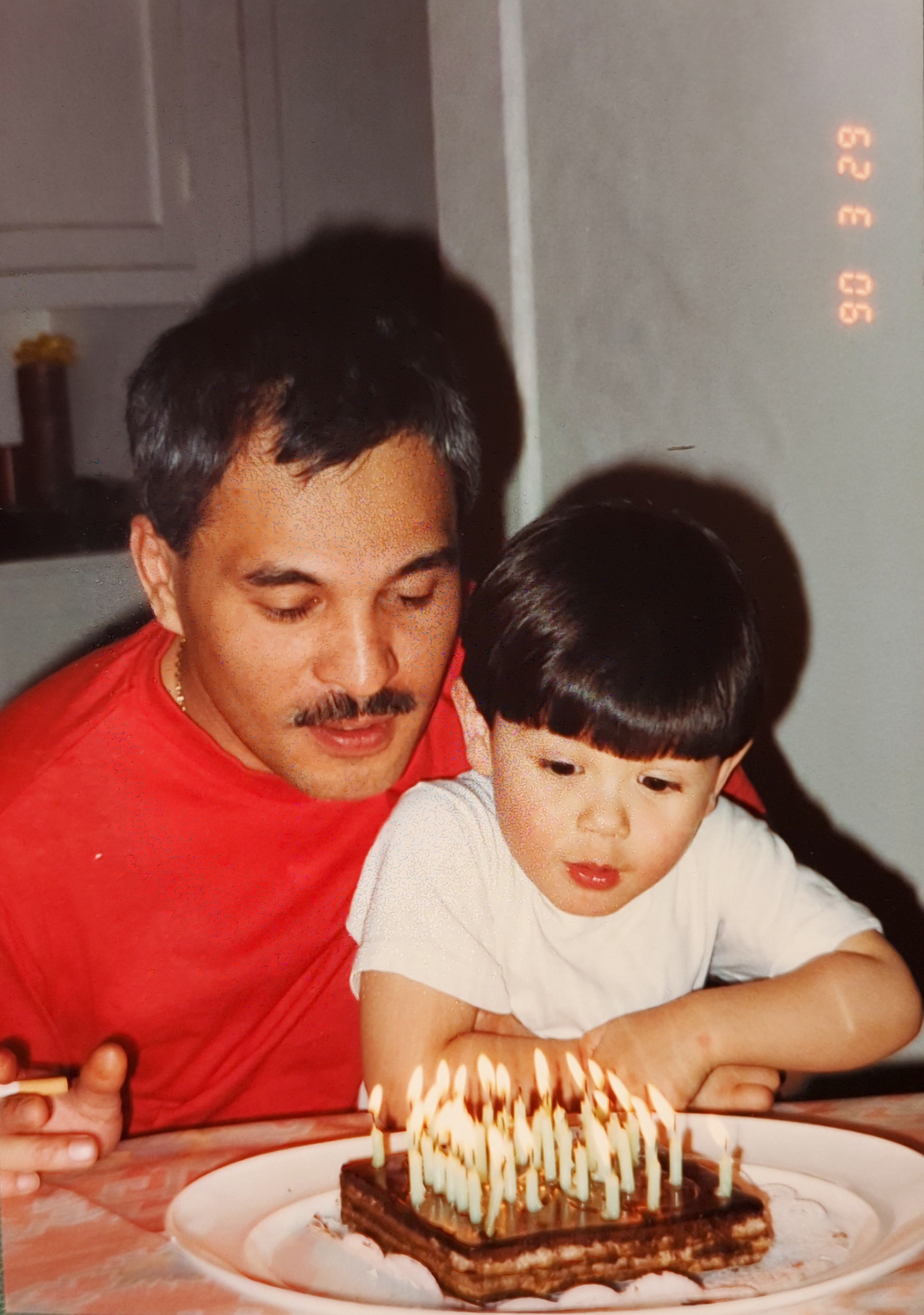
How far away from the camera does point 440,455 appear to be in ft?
2.85

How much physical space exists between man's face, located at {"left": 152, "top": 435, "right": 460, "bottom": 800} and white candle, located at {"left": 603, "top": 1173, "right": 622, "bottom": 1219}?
41cm

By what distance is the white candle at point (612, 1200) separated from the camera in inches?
18.4

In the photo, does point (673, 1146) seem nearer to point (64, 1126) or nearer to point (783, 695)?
point (64, 1126)

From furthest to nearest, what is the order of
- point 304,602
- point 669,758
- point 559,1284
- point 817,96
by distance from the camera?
point 817,96
point 304,602
point 669,758
point 559,1284

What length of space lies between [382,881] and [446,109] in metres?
0.64

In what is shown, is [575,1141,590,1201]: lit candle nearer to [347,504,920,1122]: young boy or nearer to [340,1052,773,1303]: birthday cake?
[340,1052,773,1303]: birthday cake

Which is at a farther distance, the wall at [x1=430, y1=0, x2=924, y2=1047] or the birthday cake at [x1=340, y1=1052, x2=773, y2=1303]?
the wall at [x1=430, y1=0, x2=924, y2=1047]

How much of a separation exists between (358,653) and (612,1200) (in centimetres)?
42

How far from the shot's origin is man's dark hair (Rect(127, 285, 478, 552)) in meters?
0.83

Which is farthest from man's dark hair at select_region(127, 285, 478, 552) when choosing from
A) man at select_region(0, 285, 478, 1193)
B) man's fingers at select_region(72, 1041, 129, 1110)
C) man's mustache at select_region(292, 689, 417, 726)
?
man's fingers at select_region(72, 1041, 129, 1110)

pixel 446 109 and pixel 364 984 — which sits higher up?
pixel 446 109

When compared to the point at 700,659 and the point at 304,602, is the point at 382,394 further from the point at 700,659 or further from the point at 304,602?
the point at 700,659

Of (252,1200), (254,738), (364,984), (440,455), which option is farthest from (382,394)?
(252,1200)

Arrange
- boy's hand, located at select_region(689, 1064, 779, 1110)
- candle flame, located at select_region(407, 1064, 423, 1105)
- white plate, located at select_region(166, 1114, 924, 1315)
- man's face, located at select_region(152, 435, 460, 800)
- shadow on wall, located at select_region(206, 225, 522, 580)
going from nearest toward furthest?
white plate, located at select_region(166, 1114, 924, 1315) → candle flame, located at select_region(407, 1064, 423, 1105) → boy's hand, located at select_region(689, 1064, 779, 1110) → man's face, located at select_region(152, 435, 460, 800) → shadow on wall, located at select_region(206, 225, 522, 580)
